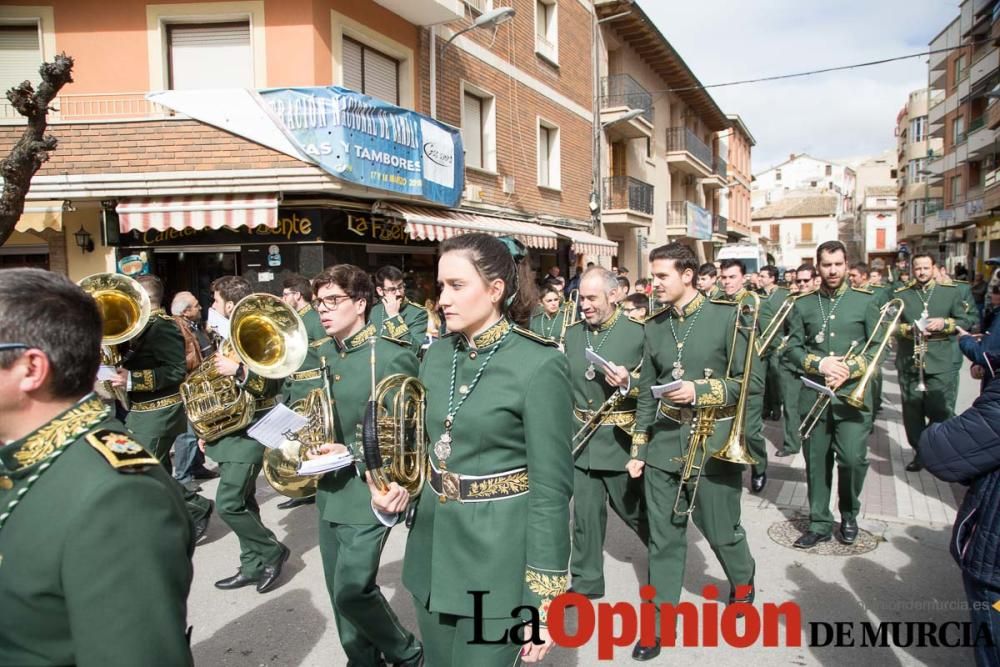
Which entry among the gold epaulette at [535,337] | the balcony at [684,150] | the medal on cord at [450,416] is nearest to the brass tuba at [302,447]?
the medal on cord at [450,416]

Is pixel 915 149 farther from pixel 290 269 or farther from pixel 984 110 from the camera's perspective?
pixel 290 269

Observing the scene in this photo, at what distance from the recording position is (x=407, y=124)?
10984 mm

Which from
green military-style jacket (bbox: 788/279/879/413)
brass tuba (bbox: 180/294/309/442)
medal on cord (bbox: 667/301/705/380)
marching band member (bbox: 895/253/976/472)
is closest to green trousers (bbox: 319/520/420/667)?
brass tuba (bbox: 180/294/309/442)

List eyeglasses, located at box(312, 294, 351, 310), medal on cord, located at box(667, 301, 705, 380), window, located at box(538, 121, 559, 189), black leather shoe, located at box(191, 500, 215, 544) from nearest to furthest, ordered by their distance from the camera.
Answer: eyeglasses, located at box(312, 294, 351, 310) → medal on cord, located at box(667, 301, 705, 380) → black leather shoe, located at box(191, 500, 215, 544) → window, located at box(538, 121, 559, 189)

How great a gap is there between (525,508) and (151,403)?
3.74m

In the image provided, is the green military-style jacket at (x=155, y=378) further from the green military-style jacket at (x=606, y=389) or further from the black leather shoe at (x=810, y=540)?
the black leather shoe at (x=810, y=540)

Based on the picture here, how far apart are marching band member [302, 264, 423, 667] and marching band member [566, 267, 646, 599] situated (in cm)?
129

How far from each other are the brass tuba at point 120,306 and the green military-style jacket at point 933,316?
7.21 m

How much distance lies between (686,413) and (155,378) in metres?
3.72

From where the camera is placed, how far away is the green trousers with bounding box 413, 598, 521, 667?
2287 millimetres

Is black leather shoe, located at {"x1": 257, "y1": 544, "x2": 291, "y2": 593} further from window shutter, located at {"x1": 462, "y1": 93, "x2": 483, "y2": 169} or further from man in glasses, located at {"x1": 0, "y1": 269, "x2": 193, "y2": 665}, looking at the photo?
window shutter, located at {"x1": 462, "y1": 93, "x2": 483, "y2": 169}

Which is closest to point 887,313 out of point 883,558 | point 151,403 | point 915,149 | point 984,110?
point 883,558

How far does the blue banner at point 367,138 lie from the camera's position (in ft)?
31.3

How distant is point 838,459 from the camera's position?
496cm
